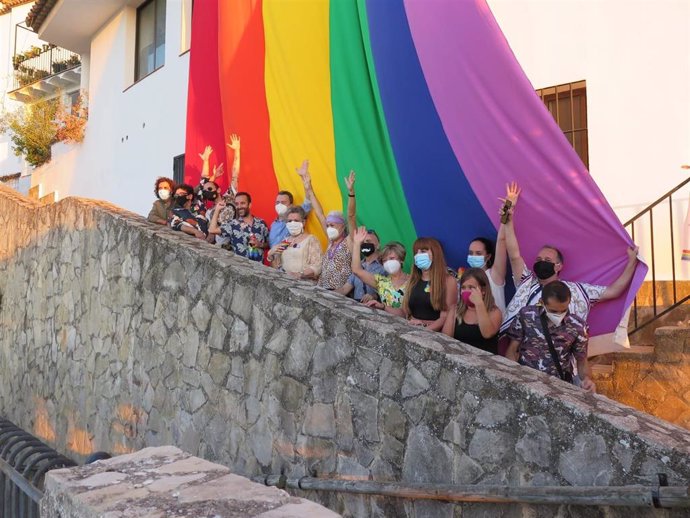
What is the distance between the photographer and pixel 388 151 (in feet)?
15.5

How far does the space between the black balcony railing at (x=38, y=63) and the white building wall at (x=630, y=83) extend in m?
16.6

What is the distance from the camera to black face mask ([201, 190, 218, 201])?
6.22 metres

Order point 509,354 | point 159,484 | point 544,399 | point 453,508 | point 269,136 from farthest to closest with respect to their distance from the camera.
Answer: point 269,136
point 509,354
point 453,508
point 544,399
point 159,484

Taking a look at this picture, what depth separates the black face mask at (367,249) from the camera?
4.69 m

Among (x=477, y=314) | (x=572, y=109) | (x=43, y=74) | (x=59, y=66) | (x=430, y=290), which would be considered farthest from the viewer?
(x=43, y=74)

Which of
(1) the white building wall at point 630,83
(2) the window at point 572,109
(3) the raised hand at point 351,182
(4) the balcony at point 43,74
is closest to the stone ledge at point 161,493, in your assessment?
(3) the raised hand at point 351,182

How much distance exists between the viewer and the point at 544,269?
12.5ft

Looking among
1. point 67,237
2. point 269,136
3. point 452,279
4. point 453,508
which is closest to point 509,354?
point 452,279

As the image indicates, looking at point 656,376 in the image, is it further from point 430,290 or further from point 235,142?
point 235,142

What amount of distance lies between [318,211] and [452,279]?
1572 millimetres

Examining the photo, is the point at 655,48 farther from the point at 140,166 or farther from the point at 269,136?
the point at 140,166

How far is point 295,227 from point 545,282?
2103mm

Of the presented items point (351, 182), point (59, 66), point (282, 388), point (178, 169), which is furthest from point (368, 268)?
point (59, 66)

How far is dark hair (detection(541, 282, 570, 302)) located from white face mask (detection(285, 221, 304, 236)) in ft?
7.30
